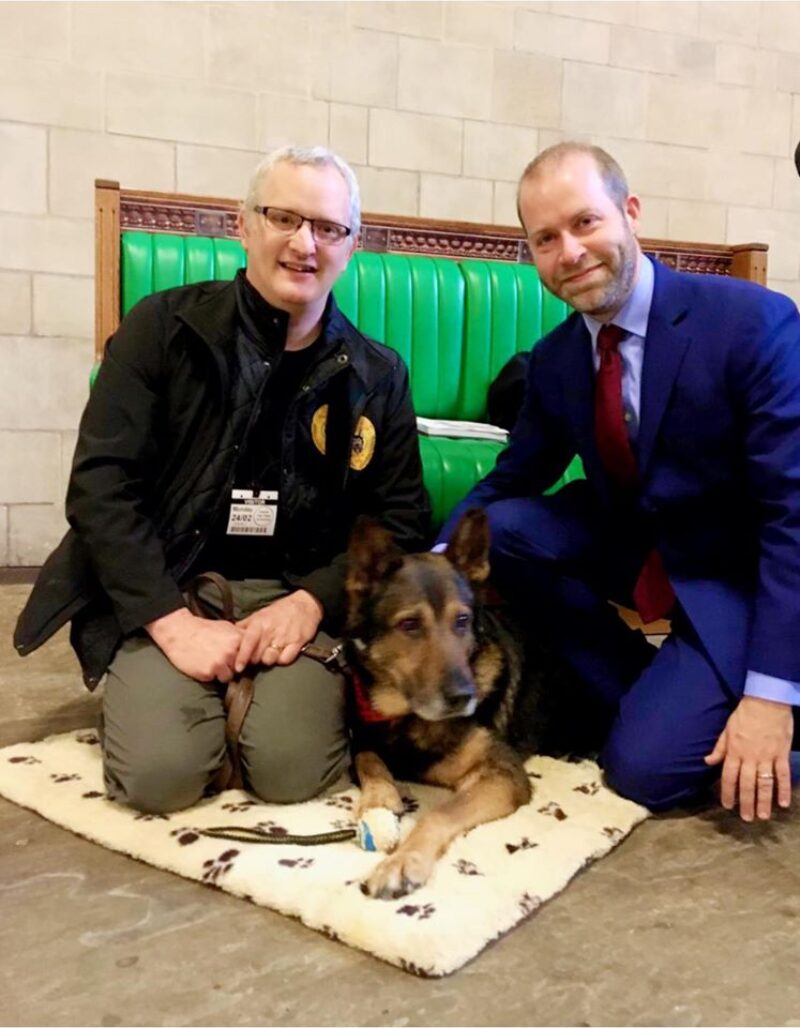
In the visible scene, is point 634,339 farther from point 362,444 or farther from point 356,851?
point 356,851

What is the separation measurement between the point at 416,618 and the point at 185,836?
57cm

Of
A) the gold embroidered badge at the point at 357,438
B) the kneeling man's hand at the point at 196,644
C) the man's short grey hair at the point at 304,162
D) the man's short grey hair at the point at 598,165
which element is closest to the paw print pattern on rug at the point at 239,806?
the kneeling man's hand at the point at 196,644

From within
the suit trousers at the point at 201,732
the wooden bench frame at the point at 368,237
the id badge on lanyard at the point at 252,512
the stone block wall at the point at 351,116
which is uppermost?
the stone block wall at the point at 351,116

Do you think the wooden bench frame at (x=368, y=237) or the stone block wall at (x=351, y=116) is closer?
the wooden bench frame at (x=368, y=237)

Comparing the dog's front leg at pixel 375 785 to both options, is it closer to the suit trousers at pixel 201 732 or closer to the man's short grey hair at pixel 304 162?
the suit trousers at pixel 201 732

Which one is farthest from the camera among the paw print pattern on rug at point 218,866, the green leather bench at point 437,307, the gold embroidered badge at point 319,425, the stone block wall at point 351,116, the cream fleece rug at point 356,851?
the stone block wall at point 351,116

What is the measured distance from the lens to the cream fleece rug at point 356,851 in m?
1.41

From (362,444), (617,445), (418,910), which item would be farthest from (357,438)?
(418,910)

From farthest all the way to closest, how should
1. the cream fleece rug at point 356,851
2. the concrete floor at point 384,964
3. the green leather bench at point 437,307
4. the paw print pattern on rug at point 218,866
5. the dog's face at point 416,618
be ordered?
the green leather bench at point 437,307 < the dog's face at point 416,618 < the paw print pattern on rug at point 218,866 < the cream fleece rug at point 356,851 < the concrete floor at point 384,964

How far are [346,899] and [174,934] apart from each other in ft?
0.84

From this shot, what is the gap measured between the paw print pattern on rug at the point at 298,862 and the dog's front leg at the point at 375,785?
0.58ft

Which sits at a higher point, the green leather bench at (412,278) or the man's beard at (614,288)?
the green leather bench at (412,278)

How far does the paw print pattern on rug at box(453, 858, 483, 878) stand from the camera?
5.23 feet

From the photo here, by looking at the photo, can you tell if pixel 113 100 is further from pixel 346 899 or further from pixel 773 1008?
pixel 773 1008
